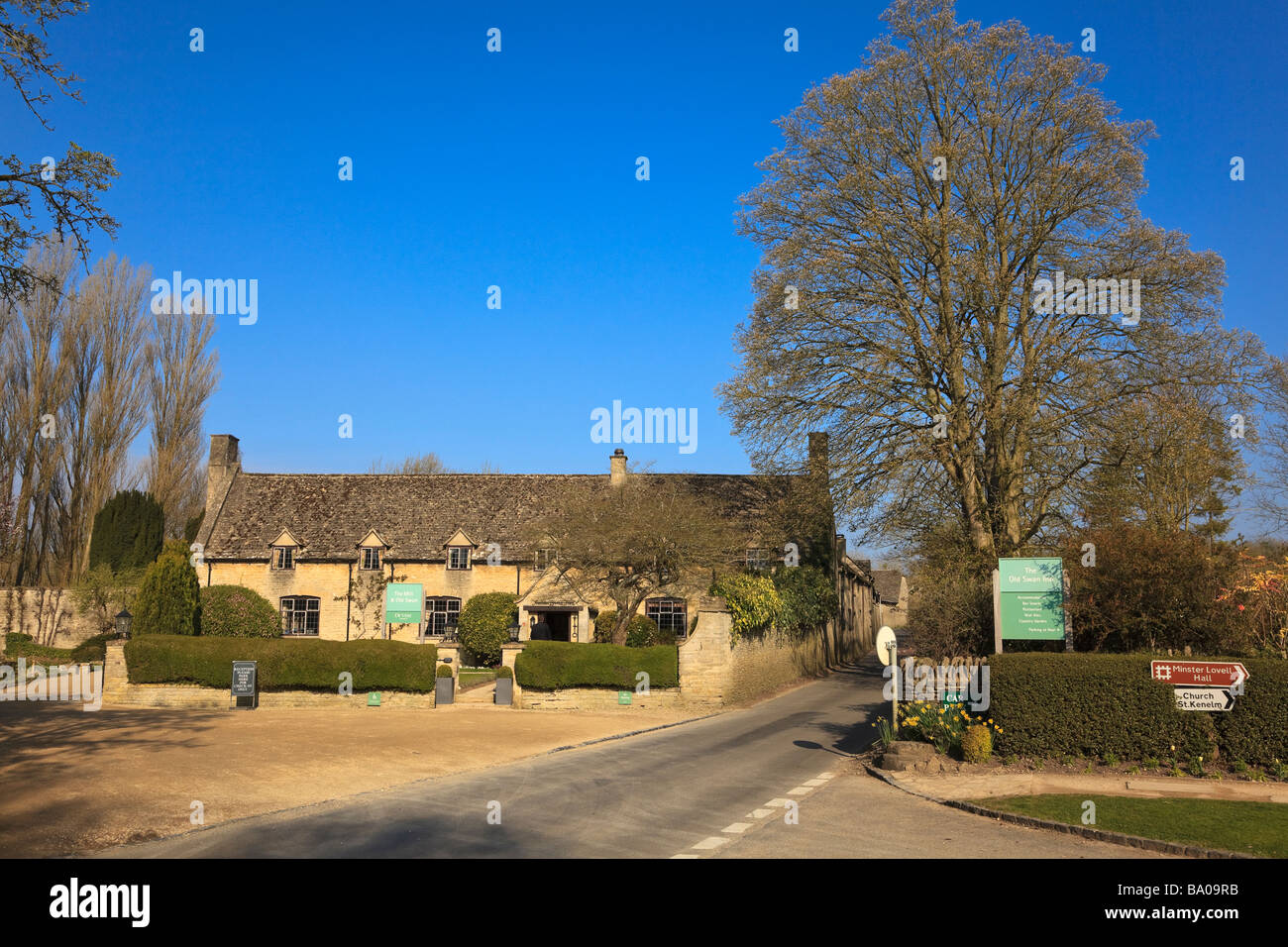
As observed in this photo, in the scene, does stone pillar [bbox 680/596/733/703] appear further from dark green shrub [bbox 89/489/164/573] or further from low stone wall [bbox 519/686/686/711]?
dark green shrub [bbox 89/489/164/573]

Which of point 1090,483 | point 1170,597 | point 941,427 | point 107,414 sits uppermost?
point 107,414

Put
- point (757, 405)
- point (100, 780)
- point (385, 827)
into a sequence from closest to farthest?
point (385, 827)
point (100, 780)
point (757, 405)

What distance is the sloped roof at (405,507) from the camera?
37.1 m

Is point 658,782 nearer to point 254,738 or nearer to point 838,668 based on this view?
point 254,738

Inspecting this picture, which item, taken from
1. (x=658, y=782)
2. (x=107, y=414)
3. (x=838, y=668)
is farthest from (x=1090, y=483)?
(x=107, y=414)

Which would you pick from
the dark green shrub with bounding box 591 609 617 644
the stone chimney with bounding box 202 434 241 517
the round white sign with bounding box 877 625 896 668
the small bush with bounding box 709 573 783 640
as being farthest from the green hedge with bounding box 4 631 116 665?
the round white sign with bounding box 877 625 896 668

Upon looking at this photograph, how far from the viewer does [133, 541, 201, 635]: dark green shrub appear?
91.6 feet

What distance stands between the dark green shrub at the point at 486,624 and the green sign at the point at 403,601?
10.0ft

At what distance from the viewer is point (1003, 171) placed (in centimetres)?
2466

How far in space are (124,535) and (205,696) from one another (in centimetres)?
2041

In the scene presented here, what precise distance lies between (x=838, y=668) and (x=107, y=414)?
37939 mm

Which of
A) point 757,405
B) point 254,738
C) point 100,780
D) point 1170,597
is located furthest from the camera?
point 757,405

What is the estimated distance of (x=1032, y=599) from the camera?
16250 millimetres

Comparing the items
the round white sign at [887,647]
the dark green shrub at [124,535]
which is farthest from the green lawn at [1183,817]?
the dark green shrub at [124,535]
